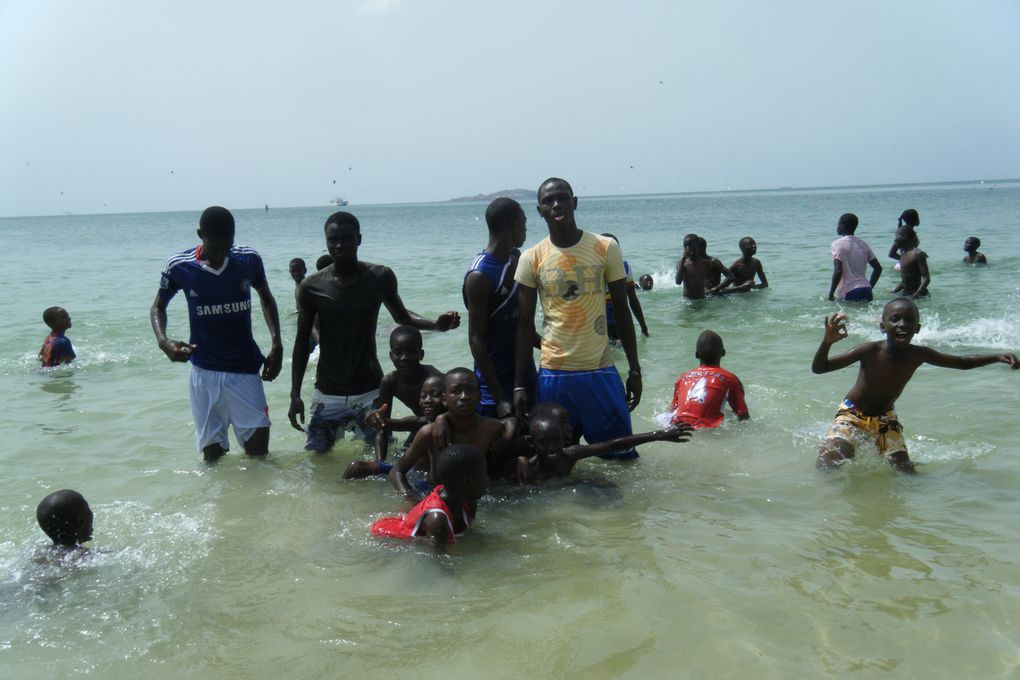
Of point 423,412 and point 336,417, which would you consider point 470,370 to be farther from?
point 336,417

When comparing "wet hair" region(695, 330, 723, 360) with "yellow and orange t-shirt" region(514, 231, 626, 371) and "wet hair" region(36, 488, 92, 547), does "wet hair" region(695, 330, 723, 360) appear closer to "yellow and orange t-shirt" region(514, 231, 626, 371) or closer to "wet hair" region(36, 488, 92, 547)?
"yellow and orange t-shirt" region(514, 231, 626, 371)

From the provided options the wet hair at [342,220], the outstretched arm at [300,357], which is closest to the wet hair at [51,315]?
the outstretched arm at [300,357]

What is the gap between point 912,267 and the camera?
43.0ft

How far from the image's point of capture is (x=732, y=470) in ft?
18.6

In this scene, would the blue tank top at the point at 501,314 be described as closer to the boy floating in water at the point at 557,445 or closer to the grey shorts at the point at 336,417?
the boy floating in water at the point at 557,445

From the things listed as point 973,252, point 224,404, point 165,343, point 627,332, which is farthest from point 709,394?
point 973,252

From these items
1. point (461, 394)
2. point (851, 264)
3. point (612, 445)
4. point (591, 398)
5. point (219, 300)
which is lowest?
point (612, 445)

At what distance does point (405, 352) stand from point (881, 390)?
301cm

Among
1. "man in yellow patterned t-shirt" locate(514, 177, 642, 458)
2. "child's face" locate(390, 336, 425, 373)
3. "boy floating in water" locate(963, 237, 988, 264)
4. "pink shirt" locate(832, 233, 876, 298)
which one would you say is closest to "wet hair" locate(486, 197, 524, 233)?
"man in yellow patterned t-shirt" locate(514, 177, 642, 458)

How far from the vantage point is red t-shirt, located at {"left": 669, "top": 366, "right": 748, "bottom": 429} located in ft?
21.2

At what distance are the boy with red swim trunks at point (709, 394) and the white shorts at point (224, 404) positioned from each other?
10.0 ft

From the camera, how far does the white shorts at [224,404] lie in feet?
17.9

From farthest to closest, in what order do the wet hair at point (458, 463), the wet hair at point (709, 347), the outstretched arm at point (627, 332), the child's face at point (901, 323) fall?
the wet hair at point (709, 347)
the child's face at point (901, 323)
the outstretched arm at point (627, 332)
the wet hair at point (458, 463)

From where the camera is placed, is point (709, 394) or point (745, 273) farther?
point (745, 273)
